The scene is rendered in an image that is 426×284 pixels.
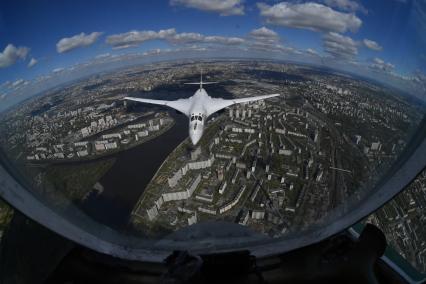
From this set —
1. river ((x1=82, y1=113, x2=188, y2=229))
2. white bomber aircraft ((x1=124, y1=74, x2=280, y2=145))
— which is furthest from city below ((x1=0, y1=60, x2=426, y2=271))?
white bomber aircraft ((x1=124, y1=74, x2=280, y2=145))

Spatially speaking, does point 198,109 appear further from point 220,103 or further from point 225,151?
point 225,151

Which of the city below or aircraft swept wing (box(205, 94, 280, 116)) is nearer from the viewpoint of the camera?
the city below

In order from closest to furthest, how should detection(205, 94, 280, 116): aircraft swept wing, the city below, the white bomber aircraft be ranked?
1. the city below
2. the white bomber aircraft
3. detection(205, 94, 280, 116): aircraft swept wing

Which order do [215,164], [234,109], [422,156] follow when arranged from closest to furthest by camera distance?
[422,156], [215,164], [234,109]

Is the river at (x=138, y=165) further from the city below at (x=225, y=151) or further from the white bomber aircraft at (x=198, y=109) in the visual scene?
the white bomber aircraft at (x=198, y=109)

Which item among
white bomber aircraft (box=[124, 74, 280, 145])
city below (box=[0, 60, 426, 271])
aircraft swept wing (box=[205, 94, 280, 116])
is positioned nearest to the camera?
city below (box=[0, 60, 426, 271])

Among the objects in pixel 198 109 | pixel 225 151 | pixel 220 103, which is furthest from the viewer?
pixel 225 151

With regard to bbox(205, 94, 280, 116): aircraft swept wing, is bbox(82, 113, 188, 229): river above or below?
below

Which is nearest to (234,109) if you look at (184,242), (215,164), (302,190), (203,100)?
(203,100)

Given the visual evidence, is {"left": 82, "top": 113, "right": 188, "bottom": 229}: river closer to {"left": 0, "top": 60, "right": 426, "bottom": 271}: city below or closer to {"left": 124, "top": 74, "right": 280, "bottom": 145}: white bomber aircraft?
{"left": 0, "top": 60, "right": 426, "bottom": 271}: city below

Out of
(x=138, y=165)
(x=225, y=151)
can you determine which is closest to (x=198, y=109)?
(x=225, y=151)

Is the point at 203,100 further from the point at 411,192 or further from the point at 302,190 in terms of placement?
the point at 411,192
